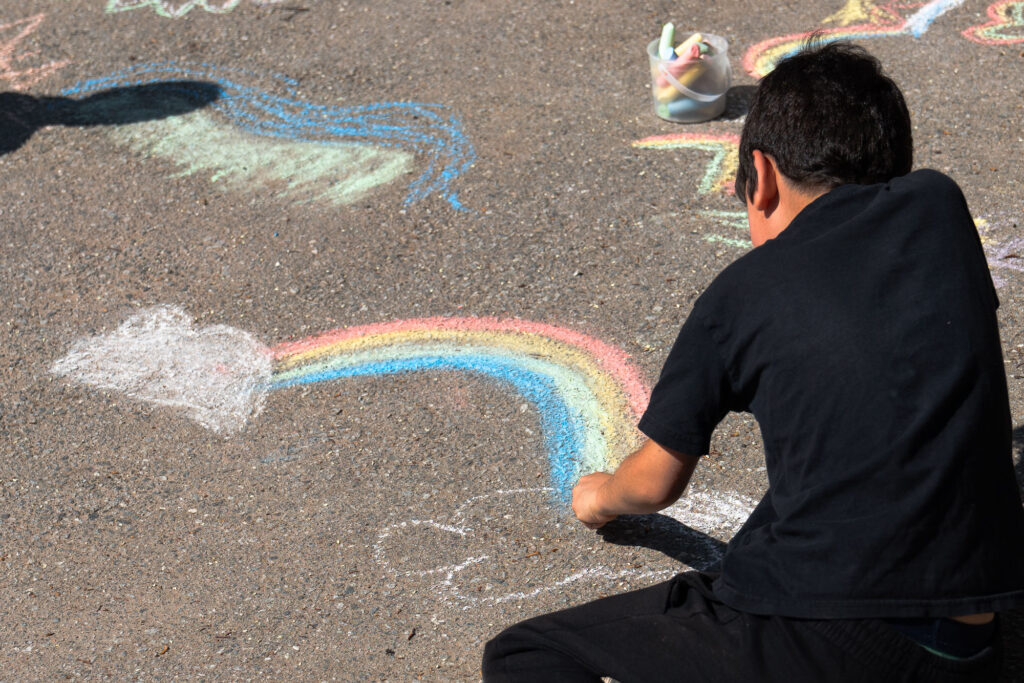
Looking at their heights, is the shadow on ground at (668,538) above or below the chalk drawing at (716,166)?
below

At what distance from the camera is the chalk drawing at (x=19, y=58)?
501cm

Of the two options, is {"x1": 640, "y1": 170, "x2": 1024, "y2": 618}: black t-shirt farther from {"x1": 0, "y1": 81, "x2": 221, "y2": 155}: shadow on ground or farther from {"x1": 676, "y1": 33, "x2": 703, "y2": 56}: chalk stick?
{"x1": 0, "y1": 81, "x2": 221, "y2": 155}: shadow on ground

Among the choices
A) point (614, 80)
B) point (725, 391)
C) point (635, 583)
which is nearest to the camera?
point (725, 391)

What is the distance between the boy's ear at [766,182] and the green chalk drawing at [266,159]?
2.45 metres

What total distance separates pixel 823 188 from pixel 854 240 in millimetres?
210

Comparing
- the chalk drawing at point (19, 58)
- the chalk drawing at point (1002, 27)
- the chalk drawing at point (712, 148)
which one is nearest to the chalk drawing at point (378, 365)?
the chalk drawing at point (712, 148)

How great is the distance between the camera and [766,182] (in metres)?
1.78

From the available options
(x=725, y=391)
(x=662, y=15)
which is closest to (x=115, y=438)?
(x=725, y=391)

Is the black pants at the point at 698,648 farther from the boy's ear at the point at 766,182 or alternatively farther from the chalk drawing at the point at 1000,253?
the chalk drawing at the point at 1000,253

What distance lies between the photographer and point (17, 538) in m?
2.75

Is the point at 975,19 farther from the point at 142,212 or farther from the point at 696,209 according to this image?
the point at 142,212

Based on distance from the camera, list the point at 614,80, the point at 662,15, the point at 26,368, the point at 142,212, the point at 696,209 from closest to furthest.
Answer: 1. the point at 26,368
2. the point at 696,209
3. the point at 142,212
4. the point at 614,80
5. the point at 662,15

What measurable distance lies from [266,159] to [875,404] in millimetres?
3328

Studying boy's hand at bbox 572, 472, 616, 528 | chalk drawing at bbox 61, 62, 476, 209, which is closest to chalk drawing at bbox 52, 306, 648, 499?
boy's hand at bbox 572, 472, 616, 528
